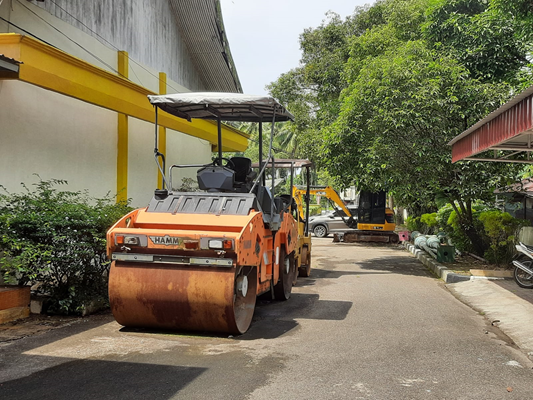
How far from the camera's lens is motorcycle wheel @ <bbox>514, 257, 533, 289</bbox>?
38.2 ft

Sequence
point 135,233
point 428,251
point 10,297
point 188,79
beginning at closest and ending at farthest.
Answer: point 135,233
point 10,297
point 428,251
point 188,79

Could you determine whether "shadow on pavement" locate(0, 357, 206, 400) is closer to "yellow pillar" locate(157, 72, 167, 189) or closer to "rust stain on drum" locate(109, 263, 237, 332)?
"rust stain on drum" locate(109, 263, 237, 332)

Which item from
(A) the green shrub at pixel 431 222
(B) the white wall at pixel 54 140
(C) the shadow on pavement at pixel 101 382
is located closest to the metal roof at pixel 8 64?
(B) the white wall at pixel 54 140

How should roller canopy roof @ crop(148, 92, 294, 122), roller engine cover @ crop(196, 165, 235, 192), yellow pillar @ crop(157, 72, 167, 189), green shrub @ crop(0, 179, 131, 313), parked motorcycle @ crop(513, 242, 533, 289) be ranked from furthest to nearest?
yellow pillar @ crop(157, 72, 167, 189), parked motorcycle @ crop(513, 242, 533, 289), roller engine cover @ crop(196, 165, 235, 192), roller canopy roof @ crop(148, 92, 294, 122), green shrub @ crop(0, 179, 131, 313)

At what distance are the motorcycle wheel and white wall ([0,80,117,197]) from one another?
30.3ft

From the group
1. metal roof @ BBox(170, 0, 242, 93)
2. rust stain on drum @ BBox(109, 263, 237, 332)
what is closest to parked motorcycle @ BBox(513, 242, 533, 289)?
rust stain on drum @ BBox(109, 263, 237, 332)

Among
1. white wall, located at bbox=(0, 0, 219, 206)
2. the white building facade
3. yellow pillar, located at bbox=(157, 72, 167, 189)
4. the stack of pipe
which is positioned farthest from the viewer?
the stack of pipe

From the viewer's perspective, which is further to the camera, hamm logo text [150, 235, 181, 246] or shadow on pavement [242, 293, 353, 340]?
shadow on pavement [242, 293, 353, 340]

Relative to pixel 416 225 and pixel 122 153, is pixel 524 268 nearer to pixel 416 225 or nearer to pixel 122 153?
pixel 122 153

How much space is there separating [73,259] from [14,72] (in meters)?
3.02

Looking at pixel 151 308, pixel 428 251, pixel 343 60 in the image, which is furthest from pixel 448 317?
pixel 343 60

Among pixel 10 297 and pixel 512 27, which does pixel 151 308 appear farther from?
pixel 512 27

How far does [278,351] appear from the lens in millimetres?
6309

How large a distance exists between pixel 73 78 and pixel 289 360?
695cm
